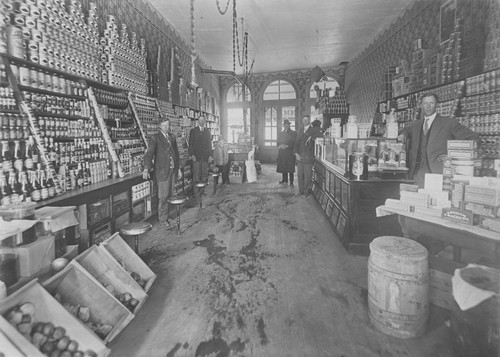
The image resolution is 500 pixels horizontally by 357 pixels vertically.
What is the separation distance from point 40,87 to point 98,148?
1024 millimetres

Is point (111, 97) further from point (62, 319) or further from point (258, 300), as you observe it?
point (258, 300)

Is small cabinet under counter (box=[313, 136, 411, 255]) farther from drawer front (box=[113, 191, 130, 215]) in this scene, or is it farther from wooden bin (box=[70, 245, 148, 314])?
drawer front (box=[113, 191, 130, 215])

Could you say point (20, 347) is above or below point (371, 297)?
above

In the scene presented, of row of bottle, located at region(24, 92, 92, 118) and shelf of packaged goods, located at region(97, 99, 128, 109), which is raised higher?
shelf of packaged goods, located at region(97, 99, 128, 109)

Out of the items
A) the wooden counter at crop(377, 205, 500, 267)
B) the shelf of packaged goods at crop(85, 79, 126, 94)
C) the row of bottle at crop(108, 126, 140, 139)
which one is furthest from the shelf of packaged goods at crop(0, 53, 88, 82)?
the wooden counter at crop(377, 205, 500, 267)

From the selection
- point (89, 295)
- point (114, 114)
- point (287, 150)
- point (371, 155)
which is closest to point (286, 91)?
point (287, 150)

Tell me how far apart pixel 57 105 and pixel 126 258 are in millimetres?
2027

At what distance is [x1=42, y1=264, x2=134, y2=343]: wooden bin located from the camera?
80.1 inches

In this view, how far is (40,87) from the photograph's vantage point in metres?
3.18

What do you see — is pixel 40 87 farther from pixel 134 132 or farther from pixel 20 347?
A: pixel 20 347

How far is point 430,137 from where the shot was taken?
330 cm

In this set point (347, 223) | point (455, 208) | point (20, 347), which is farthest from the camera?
point (347, 223)

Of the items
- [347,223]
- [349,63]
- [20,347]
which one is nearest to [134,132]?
[347,223]

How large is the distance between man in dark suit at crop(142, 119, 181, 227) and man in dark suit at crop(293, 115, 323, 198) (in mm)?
3052
